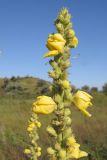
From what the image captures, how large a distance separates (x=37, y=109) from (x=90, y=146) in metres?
12.7

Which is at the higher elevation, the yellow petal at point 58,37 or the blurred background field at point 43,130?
the yellow petal at point 58,37

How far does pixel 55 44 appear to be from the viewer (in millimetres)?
2752

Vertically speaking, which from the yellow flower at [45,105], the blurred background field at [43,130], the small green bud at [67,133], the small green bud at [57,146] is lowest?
the blurred background field at [43,130]

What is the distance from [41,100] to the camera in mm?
2787

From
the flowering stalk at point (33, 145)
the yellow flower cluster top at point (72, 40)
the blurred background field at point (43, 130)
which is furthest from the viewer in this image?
the blurred background field at point (43, 130)

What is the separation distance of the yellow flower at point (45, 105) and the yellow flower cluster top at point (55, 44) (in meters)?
0.28

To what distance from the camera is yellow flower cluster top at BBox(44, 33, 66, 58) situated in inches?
109

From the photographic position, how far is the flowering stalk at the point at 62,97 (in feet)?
9.18

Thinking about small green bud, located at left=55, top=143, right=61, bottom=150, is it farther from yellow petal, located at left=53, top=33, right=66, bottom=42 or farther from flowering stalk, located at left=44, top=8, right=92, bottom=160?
yellow petal, located at left=53, top=33, right=66, bottom=42

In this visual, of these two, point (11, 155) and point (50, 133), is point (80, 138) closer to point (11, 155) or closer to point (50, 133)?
point (11, 155)

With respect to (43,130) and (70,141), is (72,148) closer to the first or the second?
(70,141)

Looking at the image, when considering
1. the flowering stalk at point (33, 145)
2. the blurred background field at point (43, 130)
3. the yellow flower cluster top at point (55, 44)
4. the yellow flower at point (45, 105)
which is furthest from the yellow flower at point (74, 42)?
the blurred background field at point (43, 130)

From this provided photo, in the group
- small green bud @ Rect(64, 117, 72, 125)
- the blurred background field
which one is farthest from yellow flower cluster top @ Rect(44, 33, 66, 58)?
the blurred background field

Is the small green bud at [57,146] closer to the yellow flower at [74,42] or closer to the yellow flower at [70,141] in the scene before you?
the yellow flower at [70,141]
